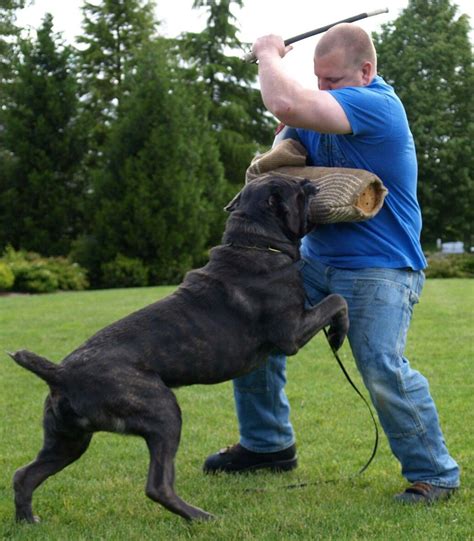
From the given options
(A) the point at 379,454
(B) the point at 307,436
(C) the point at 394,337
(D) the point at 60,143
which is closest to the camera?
(C) the point at 394,337

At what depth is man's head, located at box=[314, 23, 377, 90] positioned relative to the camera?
465 cm

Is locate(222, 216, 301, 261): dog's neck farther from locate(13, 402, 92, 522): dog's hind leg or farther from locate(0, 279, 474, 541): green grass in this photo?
locate(0, 279, 474, 541): green grass

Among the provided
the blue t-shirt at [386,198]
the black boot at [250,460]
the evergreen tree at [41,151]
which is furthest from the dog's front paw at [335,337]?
the evergreen tree at [41,151]

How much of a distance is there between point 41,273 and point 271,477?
1930cm

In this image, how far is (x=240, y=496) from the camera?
5078 mm

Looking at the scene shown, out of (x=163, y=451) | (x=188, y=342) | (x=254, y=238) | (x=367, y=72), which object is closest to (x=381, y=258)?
(x=254, y=238)

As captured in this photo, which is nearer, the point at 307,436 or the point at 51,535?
the point at 51,535

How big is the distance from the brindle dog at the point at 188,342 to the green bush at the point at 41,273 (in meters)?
19.8

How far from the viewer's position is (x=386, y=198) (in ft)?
15.8

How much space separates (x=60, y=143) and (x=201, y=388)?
68.8ft

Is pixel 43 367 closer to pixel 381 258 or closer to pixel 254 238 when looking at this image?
pixel 254 238

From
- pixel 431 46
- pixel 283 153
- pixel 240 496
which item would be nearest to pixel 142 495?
pixel 240 496

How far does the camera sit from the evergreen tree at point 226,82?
3956 centimetres

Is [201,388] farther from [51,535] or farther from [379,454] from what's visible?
[51,535]
